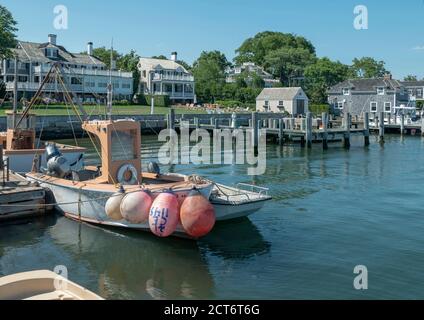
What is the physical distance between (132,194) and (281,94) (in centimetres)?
6054

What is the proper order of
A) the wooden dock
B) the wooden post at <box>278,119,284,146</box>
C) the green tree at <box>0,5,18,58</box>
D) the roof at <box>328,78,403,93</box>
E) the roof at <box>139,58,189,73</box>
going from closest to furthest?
the wooden dock
the wooden post at <box>278,119,284,146</box>
the green tree at <box>0,5,18,58</box>
the roof at <box>328,78,403,93</box>
the roof at <box>139,58,189,73</box>

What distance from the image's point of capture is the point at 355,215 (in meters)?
19.8

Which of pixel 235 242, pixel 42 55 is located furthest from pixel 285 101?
pixel 235 242

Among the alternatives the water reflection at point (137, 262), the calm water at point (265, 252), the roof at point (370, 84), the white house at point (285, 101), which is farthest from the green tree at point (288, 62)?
the water reflection at point (137, 262)

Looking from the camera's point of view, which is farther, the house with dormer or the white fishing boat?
the house with dormer

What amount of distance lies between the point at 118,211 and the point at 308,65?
94193 millimetres

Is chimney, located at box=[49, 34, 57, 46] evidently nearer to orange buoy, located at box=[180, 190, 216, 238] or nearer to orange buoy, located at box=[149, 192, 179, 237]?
orange buoy, located at box=[149, 192, 179, 237]

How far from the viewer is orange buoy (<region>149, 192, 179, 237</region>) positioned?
14367 millimetres

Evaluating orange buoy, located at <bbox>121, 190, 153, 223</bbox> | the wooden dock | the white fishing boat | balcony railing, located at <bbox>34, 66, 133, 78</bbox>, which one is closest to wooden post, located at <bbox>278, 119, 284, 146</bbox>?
the white fishing boat

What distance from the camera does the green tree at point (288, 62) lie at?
107000 millimetres

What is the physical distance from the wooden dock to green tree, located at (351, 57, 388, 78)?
119 metres

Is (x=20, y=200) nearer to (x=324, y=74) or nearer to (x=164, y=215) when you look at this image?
(x=164, y=215)

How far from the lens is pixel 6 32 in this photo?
64.2 metres

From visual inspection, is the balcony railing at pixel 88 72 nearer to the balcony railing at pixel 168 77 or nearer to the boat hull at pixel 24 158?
the balcony railing at pixel 168 77
